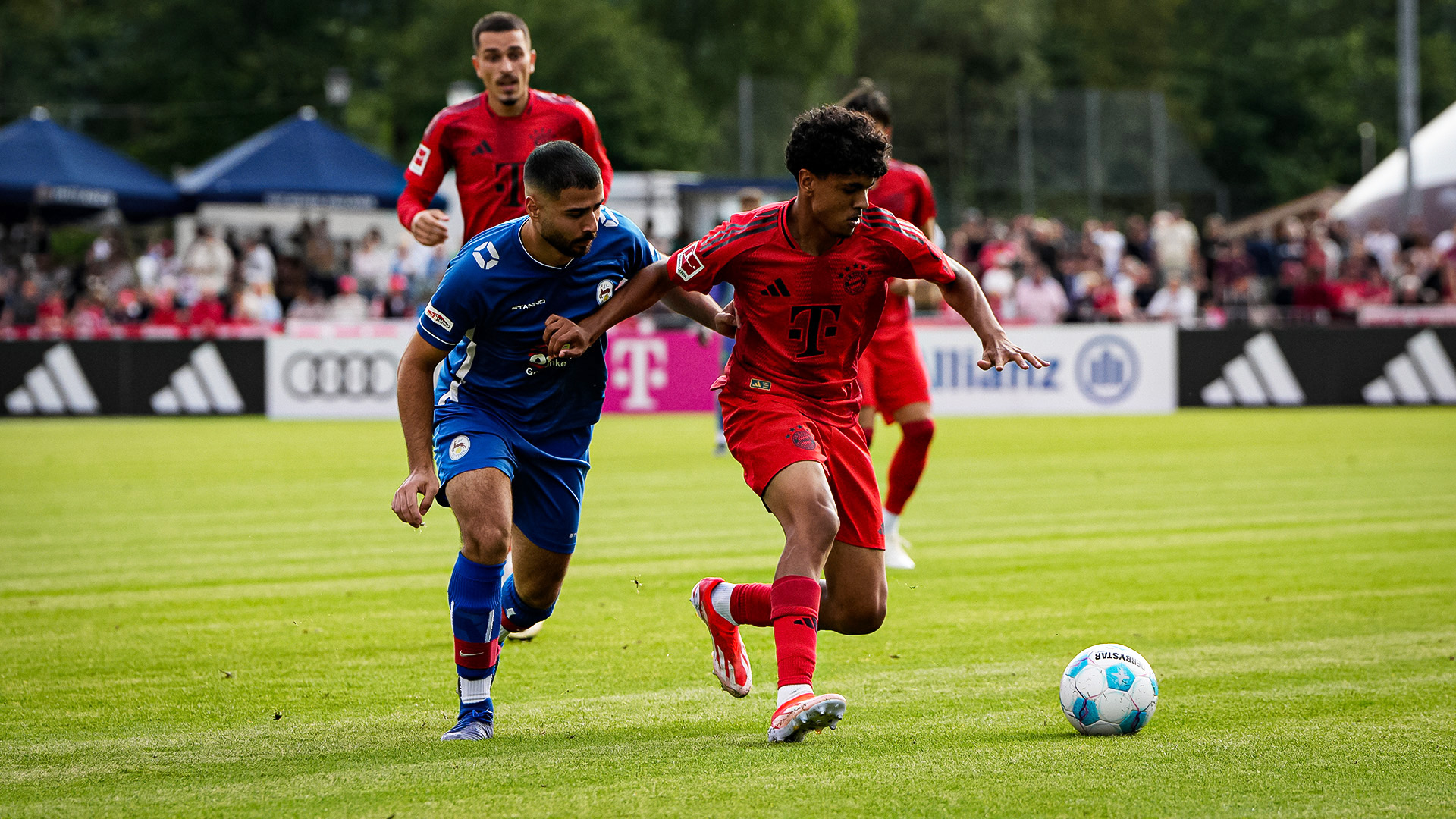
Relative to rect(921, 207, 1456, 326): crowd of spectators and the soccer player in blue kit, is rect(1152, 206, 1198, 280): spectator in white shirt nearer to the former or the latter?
rect(921, 207, 1456, 326): crowd of spectators

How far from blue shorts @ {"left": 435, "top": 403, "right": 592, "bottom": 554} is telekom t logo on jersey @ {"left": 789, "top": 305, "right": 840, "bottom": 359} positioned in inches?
34.8

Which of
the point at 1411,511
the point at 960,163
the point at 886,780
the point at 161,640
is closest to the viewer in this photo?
the point at 886,780

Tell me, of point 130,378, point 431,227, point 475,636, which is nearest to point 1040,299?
point 130,378

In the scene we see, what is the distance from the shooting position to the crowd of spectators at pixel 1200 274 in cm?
2383

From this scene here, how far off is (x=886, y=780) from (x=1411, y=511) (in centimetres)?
830

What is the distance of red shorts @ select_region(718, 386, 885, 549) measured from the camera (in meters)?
5.20

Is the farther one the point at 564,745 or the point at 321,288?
the point at 321,288

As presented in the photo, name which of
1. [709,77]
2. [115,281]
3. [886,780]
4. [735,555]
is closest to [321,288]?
[115,281]

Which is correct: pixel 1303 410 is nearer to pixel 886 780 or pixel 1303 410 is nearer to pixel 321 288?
pixel 321 288

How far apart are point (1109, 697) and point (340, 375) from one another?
18.2 metres

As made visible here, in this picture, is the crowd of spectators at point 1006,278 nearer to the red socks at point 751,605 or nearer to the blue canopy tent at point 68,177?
the blue canopy tent at point 68,177

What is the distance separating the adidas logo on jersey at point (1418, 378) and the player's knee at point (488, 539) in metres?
20.5

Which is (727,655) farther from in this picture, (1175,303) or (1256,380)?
(1175,303)

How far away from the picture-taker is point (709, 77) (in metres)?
58.0
